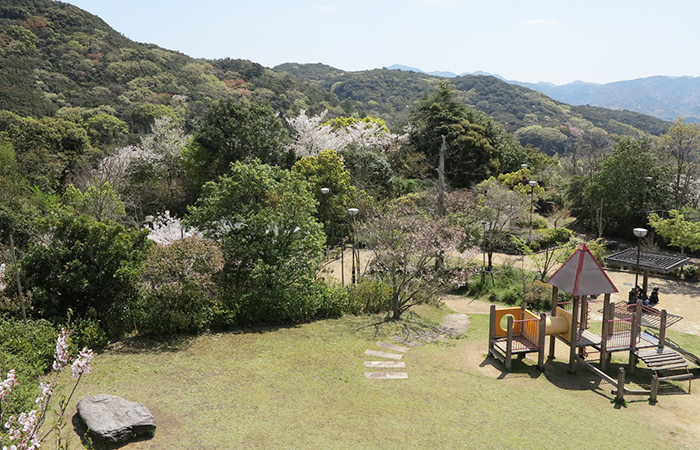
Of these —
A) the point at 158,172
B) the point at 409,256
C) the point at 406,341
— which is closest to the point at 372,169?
the point at 158,172

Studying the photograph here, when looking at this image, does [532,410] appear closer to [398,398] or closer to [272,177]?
[398,398]

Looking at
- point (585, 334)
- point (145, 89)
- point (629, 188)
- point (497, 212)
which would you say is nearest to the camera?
→ point (585, 334)

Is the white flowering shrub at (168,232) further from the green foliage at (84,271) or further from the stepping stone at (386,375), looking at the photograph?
the stepping stone at (386,375)

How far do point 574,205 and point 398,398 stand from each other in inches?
1034

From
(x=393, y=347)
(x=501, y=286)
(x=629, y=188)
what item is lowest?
(x=501, y=286)

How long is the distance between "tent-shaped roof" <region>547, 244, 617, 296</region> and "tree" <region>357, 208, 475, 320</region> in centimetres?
388

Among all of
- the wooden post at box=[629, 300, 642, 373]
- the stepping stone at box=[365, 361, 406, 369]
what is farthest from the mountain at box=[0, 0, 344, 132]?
the wooden post at box=[629, 300, 642, 373]

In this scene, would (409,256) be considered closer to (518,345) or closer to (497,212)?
(518,345)

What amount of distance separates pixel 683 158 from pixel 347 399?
29.1 metres

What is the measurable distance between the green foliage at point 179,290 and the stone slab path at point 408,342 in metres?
4.40

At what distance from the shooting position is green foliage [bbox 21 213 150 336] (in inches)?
417

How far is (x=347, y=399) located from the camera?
8.57 metres

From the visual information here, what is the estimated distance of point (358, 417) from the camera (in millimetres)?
7891

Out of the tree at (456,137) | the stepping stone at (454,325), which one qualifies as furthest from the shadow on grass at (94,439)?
the tree at (456,137)
